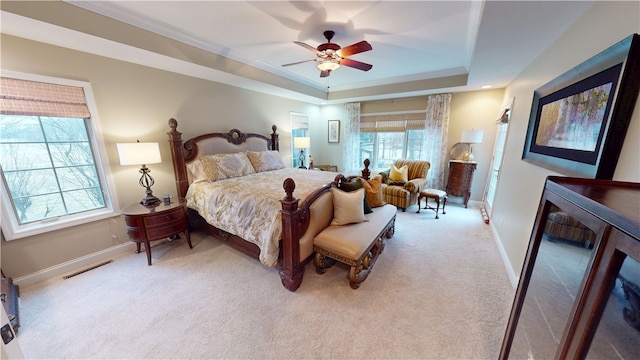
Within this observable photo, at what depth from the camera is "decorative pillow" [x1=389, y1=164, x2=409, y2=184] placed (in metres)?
4.31

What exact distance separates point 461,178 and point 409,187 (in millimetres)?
1152

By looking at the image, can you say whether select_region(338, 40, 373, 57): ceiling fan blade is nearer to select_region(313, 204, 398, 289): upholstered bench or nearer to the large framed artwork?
the large framed artwork

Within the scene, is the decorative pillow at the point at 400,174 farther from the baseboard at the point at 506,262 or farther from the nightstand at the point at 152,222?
the nightstand at the point at 152,222

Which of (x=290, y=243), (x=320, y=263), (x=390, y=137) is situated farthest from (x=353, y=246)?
(x=390, y=137)

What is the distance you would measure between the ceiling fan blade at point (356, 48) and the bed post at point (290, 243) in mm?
1583

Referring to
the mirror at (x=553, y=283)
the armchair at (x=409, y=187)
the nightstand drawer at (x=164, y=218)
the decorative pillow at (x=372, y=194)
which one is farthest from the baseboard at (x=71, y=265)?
the armchair at (x=409, y=187)

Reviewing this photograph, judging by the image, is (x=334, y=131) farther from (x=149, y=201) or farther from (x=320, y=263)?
(x=149, y=201)

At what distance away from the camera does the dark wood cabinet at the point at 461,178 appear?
13.5 ft

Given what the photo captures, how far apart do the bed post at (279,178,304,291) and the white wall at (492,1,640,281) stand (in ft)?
6.61

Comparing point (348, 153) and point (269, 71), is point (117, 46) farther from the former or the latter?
point (348, 153)

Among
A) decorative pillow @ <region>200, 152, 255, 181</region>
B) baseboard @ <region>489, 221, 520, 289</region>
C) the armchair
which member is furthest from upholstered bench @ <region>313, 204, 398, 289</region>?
decorative pillow @ <region>200, 152, 255, 181</region>

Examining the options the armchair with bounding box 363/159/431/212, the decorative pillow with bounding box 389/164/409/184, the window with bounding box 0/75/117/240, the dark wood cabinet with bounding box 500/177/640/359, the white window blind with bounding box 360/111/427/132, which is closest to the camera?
the dark wood cabinet with bounding box 500/177/640/359

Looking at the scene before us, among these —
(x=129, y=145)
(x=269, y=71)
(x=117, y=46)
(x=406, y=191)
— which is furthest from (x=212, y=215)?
(x=406, y=191)

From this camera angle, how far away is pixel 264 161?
386 cm
